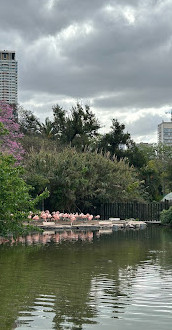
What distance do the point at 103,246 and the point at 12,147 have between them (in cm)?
1523

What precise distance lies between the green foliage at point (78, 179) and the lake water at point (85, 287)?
16.3 metres

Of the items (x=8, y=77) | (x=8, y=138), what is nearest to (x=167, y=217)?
(x=8, y=138)

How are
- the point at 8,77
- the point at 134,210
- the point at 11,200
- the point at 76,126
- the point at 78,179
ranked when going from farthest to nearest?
the point at 8,77
the point at 76,126
the point at 134,210
the point at 78,179
the point at 11,200

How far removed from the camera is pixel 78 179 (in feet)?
128

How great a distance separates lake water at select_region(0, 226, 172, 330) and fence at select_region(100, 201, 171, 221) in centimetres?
1956

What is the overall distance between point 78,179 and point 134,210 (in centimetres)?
624

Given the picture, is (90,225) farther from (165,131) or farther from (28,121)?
(165,131)

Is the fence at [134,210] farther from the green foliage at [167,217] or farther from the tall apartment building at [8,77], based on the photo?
the tall apartment building at [8,77]

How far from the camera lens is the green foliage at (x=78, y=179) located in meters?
38.8

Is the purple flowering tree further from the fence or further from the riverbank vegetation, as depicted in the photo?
the fence

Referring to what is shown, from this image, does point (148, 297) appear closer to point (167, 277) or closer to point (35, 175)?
point (167, 277)

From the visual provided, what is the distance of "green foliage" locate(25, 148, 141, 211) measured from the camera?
3875 centimetres

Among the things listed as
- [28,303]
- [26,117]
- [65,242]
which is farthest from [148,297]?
[26,117]

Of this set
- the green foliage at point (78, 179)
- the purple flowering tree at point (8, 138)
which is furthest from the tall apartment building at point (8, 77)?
the purple flowering tree at point (8, 138)
